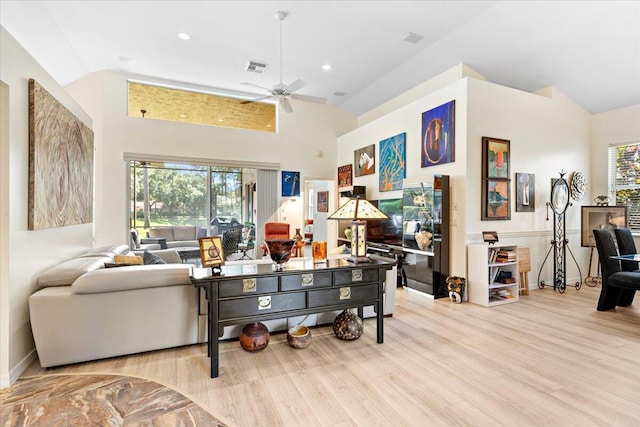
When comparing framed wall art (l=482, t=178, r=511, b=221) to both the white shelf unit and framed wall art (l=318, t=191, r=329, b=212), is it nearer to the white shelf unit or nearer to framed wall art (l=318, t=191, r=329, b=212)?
the white shelf unit

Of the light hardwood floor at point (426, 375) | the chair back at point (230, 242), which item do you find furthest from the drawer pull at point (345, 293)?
the chair back at point (230, 242)

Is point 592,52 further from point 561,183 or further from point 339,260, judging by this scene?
point 339,260

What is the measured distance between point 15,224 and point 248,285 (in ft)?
5.98

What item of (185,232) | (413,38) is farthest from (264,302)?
(185,232)

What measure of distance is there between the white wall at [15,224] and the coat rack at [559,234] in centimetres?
666

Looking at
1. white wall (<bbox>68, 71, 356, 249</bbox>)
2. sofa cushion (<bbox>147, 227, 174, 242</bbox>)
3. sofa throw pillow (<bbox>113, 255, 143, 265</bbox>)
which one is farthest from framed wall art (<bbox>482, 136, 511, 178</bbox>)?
sofa cushion (<bbox>147, 227, 174, 242</bbox>)

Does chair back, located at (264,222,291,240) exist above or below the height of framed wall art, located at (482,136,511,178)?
below

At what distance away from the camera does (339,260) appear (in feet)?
10.3

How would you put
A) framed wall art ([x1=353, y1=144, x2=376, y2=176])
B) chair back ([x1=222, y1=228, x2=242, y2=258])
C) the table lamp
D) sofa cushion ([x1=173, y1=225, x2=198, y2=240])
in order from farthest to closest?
sofa cushion ([x1=173, y1=225, x2=198, y2=240]) → chair back ([x1=222, y1=228, x2=242, y2=258]) → framed wall art ([x1=353, y1=144, x2=376, y2=176]) → the table lamp

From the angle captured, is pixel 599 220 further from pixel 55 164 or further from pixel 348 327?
pixel 55 164

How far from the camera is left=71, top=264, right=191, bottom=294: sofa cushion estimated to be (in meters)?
2.52

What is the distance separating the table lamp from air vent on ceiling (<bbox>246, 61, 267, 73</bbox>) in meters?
3.93

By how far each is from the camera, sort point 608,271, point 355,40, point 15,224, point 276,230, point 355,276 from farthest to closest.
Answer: point 276,230 < point 355,40 < point 608,271 < point 355,276 < point 15,224

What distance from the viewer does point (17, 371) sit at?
2.39m
